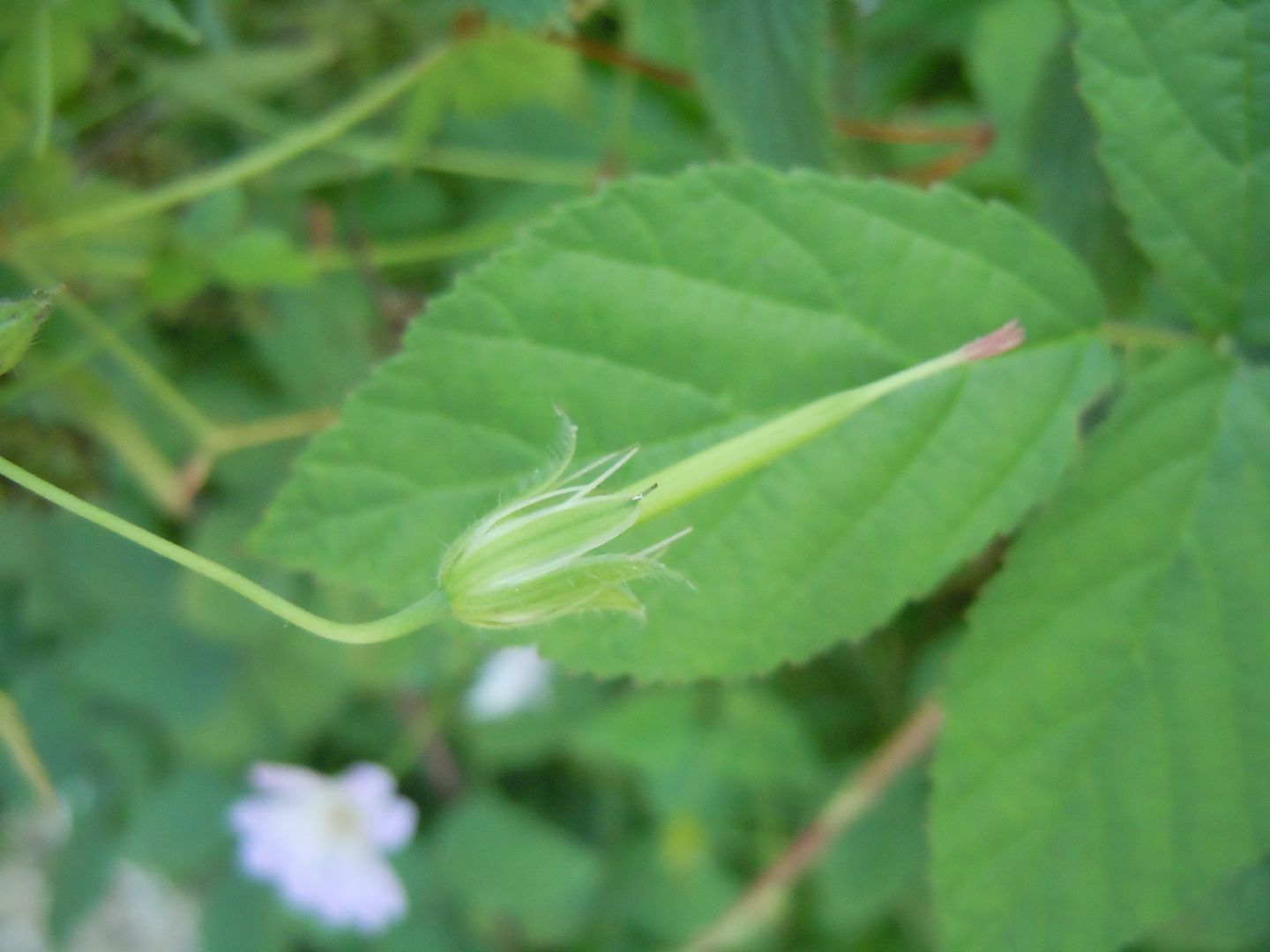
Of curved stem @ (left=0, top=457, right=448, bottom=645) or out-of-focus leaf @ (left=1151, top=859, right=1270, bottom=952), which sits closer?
curved stem @ (left=0, top=457, right=448, bottom=645)

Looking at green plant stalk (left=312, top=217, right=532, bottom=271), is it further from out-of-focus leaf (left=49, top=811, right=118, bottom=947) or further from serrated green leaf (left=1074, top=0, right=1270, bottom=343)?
out-of-focus leaf (left=49, top=811, right=118, bottom=947)

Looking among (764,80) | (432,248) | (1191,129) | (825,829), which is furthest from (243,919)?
(1191,129)

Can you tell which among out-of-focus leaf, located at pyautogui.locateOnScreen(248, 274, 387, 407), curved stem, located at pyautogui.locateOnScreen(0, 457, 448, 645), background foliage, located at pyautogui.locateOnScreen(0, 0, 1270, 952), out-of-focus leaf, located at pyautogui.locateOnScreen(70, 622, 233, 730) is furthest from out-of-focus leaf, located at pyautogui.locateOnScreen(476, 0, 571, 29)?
out-of-focus leaf, located at pyautogui.locateOnScreen(70, 622, 233, 730)

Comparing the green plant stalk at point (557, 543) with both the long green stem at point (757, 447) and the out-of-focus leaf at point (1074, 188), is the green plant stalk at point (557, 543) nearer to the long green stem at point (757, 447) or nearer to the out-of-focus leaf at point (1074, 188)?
the long green stem at point (757, 447)

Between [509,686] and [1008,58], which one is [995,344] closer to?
[1008,58]

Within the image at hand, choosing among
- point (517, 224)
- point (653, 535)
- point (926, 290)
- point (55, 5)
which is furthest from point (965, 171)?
point (55, 5)

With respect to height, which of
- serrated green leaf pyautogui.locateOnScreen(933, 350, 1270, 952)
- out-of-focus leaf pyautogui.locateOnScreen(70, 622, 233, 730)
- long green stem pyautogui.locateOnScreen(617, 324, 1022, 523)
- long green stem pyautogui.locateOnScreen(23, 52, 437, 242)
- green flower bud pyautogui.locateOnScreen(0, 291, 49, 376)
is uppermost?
long green stem pyautogui.locateOnScreen(23, 52, 437, 242)
